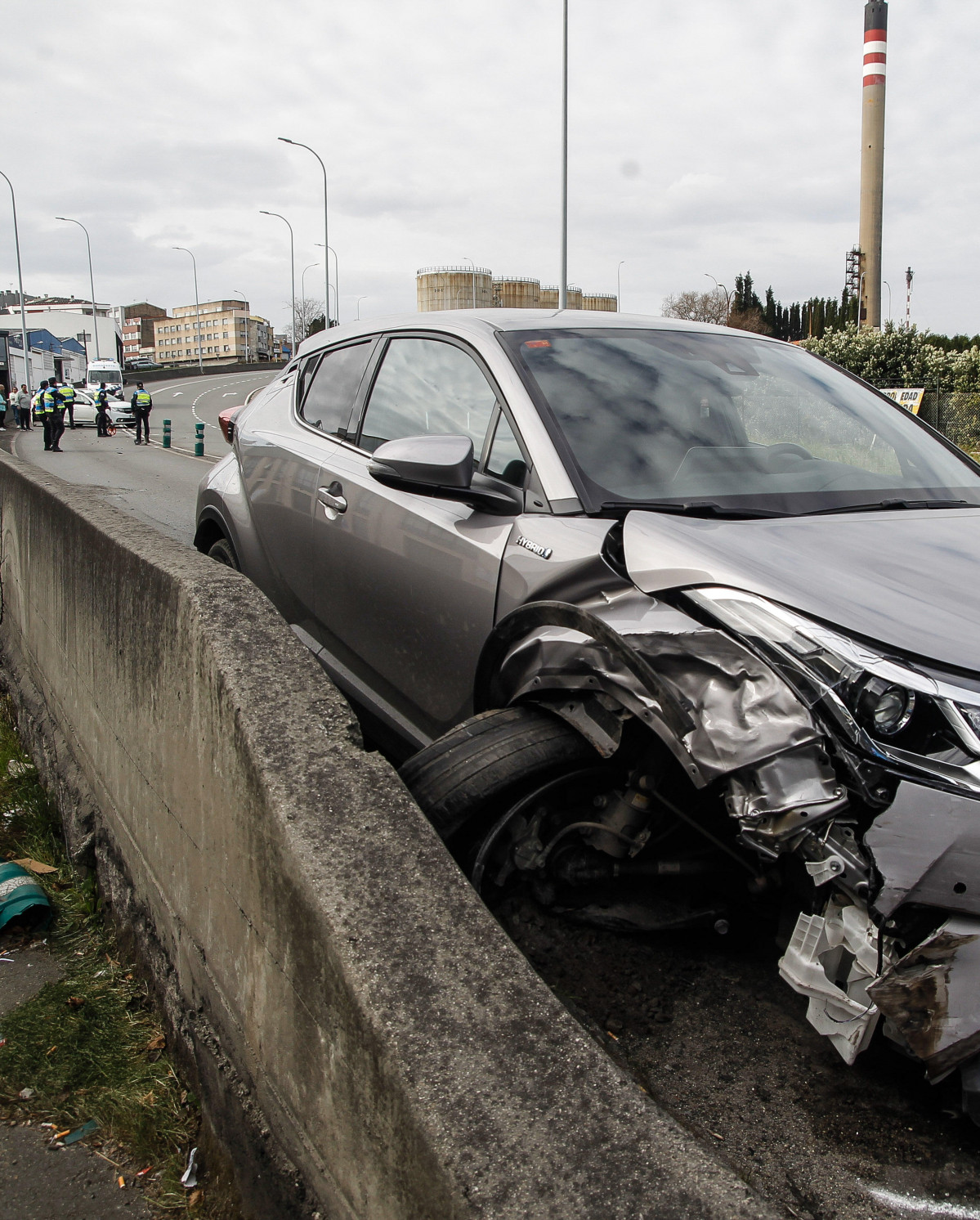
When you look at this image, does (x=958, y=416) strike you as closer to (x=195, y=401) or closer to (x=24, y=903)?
(x=24, y=903)

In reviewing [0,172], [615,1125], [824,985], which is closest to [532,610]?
[824,985]

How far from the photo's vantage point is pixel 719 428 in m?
3.21

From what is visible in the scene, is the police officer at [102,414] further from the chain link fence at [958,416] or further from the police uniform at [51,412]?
the chain link fence at [958,416]

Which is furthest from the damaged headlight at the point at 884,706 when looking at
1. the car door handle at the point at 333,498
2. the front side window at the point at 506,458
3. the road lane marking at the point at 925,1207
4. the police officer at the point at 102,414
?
the police officer at the point at 102,414

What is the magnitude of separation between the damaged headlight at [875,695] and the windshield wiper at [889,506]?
2.53 ft

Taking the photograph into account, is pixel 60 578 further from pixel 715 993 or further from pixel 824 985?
pixel 824 985

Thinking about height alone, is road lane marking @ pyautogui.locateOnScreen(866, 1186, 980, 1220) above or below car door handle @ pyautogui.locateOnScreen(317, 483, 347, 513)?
below

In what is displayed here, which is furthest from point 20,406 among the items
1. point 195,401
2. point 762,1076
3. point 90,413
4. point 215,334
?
point 215,334

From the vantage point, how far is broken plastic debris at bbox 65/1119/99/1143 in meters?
2.36

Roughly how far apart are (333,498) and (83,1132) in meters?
2.14

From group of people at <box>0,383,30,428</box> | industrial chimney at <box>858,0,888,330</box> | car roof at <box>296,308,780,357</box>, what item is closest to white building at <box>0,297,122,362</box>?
group of people at <box>0,383,30,428</box>

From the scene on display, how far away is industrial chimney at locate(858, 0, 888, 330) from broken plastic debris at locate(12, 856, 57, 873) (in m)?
48.0

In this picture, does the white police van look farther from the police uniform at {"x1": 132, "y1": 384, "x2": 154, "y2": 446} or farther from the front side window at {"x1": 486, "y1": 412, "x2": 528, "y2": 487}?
the front side window at {"x1": 486, "y1": 412, "x2": 528, "y2": 487}

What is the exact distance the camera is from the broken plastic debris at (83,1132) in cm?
236
